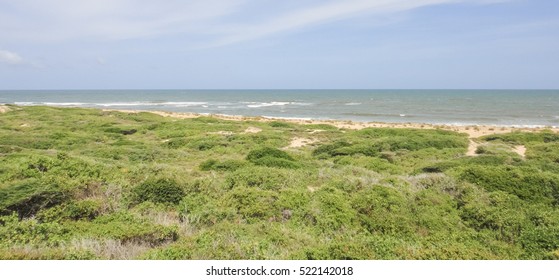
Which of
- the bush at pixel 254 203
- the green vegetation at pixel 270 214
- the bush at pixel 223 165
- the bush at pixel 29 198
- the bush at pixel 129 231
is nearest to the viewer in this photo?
the green vegetation at pixel 270 214

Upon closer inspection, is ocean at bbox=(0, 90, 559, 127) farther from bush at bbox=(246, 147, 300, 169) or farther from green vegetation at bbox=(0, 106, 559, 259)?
green vegetation at bbox=(0, 106, 559, 259)

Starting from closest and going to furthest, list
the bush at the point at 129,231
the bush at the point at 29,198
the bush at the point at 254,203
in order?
the bush at the point at 129,231
the bush at the point at 29,198
the bush at the point at 254,203

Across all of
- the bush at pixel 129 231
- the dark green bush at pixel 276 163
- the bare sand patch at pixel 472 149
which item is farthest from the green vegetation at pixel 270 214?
the bare sand patch at pixel 472 149

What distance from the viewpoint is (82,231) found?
6238mm

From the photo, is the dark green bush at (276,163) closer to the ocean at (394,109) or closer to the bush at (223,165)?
the bush at (223,165)

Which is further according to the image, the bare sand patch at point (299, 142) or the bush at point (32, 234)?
the bare sand patch at point (299, 142)

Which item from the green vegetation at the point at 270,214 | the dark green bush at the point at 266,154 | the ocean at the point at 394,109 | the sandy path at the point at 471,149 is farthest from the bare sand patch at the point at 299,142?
the ocean at the point at 394,109

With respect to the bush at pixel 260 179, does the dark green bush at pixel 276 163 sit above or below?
below

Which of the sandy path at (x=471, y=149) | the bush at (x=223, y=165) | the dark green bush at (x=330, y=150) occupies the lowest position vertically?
the sandy path at (x=471, y=149)

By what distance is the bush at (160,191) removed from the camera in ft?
27.9

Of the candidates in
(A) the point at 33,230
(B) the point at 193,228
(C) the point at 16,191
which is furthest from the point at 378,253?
(C) the point at 16,191

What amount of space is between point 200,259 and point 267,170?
227 inches

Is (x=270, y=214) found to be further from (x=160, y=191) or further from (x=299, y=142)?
(x=299, y=142)
